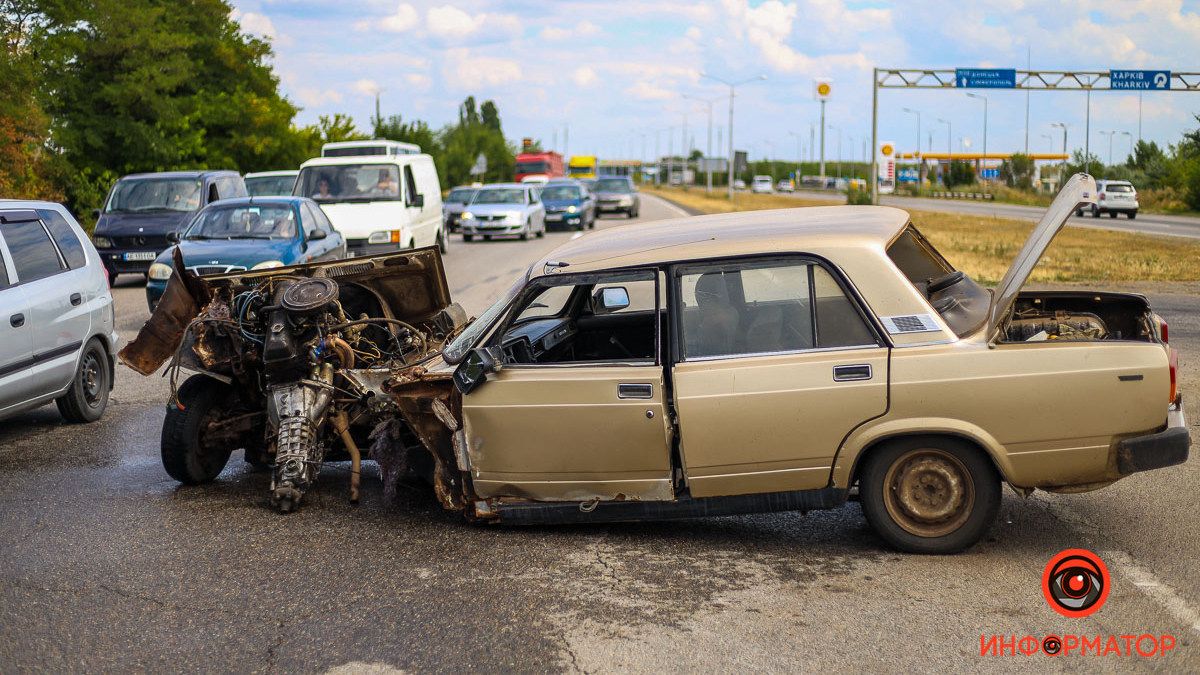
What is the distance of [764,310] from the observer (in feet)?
19.3

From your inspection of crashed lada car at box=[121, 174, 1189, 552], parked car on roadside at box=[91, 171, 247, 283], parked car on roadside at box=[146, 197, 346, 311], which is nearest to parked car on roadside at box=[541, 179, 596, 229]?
parked car on roadside at box=[91, 171, 247, 283]

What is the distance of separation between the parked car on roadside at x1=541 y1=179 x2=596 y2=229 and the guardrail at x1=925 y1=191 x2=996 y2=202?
56130 mm

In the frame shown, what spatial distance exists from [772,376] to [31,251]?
601 centimetres

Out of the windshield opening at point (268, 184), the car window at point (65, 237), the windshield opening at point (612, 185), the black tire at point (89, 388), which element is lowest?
the black tire at point (89, 388)

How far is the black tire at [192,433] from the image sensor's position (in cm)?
729

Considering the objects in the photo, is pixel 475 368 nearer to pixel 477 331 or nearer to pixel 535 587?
pixel 477 331

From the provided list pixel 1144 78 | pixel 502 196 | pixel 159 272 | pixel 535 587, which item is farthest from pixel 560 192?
pixel 535 587

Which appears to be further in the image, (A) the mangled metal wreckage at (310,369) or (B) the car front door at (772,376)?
(A) the mangled metal wreckage at (310,369)

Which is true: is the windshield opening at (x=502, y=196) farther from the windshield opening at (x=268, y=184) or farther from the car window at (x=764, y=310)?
the car window at (x=764, y=310)

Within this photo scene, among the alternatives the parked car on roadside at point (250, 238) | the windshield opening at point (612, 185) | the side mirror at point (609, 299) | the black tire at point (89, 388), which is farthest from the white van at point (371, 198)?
the windshield opening at point (612, 185)

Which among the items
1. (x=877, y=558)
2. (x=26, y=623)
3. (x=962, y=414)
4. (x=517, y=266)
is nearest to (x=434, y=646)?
(x=26, y=623)

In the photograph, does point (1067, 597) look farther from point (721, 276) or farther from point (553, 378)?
point (553, 378)

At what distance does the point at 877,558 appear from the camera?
19.0ft

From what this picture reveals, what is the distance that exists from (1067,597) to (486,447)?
8.82 feet
